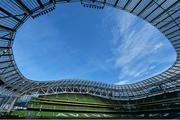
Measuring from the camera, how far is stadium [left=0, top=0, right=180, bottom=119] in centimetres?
2605

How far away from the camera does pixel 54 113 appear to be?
50344 mm

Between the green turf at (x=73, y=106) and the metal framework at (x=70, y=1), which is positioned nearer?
the metal framework at (x=70, y=1)

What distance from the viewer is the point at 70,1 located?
25.9 meters

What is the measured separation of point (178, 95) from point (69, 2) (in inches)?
1806

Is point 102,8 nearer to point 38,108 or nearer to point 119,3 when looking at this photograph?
point 119,3

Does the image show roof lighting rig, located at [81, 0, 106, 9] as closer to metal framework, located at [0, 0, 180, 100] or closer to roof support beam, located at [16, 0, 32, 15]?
metal framework, located at [0, 0, 180, 100]

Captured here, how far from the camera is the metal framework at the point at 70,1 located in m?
24.9

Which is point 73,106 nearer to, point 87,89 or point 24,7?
point 87,89

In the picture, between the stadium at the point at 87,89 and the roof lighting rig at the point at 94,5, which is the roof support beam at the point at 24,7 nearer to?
the stadium at the point at 87,89

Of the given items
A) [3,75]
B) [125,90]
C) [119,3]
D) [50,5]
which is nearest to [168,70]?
[125,90]

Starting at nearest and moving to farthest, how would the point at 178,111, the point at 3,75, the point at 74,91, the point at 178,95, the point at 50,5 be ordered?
the point at 50,5, the point at 3,75, the point at 178,111, the point at 178,95, the point at 74,91

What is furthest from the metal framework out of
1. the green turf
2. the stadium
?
the green turf

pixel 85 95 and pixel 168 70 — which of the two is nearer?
pixel 168 70

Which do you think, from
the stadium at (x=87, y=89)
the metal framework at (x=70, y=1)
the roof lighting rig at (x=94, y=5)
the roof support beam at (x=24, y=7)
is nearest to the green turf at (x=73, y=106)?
the stadium at (x=87, y=89)
